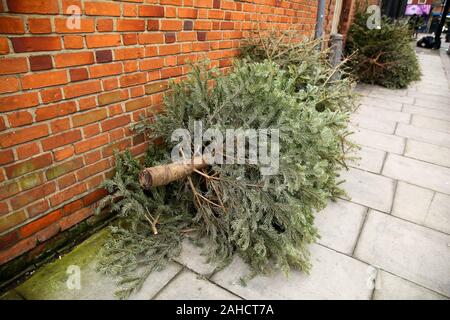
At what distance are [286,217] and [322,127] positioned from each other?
0.76 m

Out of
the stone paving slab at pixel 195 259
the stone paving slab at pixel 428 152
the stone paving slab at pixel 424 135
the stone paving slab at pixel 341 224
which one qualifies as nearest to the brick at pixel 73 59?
the stone paving slab at pixel 195 259

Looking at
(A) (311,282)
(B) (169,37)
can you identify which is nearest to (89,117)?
(B) (169,37)

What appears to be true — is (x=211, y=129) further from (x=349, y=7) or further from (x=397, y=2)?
(x=397, y=2)

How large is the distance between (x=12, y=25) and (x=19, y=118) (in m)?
0.50

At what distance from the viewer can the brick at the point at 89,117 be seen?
209 cm

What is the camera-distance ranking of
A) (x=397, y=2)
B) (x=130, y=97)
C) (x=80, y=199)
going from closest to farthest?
(x=80, y=199), (x=130, y=97), (x=397, y=2)

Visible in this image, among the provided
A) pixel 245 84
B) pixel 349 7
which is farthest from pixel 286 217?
pixel 349 7

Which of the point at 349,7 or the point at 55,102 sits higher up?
the point at 349,7

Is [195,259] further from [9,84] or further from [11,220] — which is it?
[9,84]

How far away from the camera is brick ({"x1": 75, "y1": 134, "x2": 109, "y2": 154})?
7.07ft

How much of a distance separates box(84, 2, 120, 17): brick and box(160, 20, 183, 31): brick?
0.45 m

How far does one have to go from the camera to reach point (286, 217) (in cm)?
210

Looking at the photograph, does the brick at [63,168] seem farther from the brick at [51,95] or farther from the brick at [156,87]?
the brick at [156,87]

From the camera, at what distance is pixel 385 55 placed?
755 centimetres
